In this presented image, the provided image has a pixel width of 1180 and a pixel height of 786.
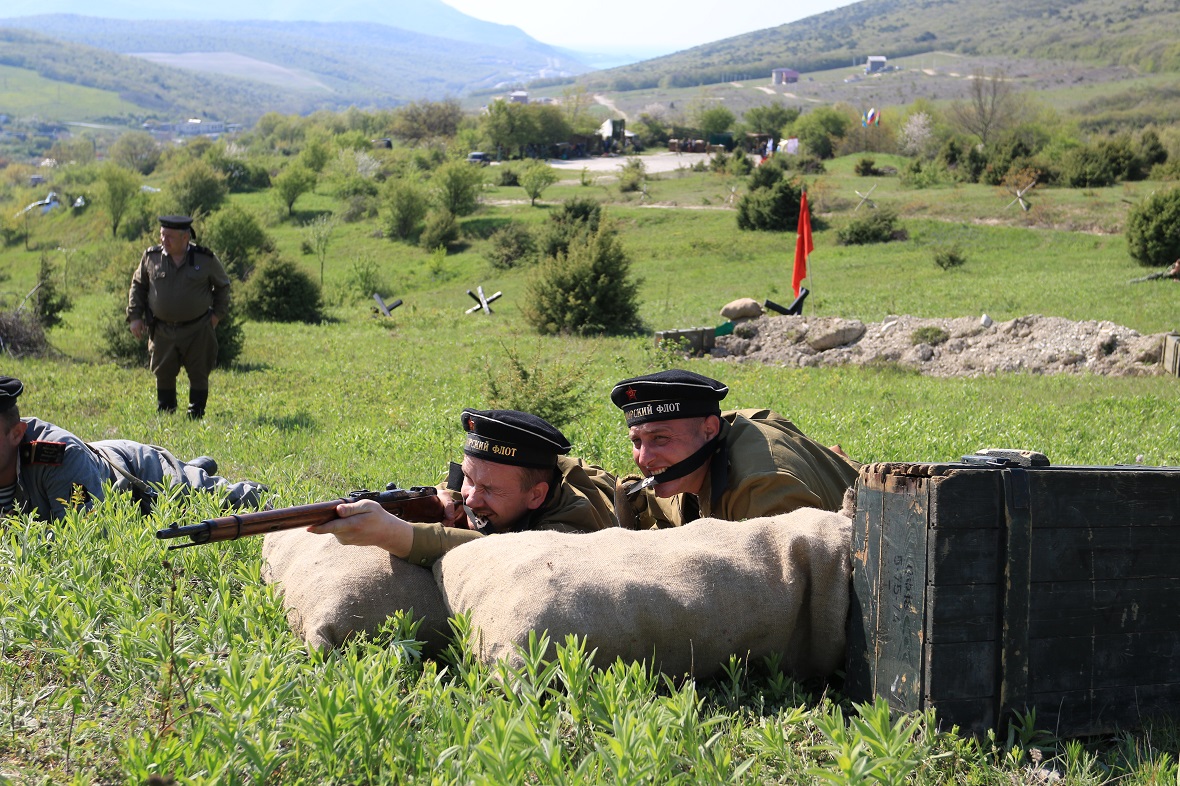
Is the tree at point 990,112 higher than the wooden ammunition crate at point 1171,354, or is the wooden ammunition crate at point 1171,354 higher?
the tree at point 990,112

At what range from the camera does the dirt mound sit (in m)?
14.8

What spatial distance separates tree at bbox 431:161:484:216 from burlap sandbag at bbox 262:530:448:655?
43.2m

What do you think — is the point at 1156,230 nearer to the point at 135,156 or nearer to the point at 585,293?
the point at 585,293

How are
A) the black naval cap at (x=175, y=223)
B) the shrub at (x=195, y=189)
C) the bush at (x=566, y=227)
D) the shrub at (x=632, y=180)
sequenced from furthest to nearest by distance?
the shrub at (x=195, y=189) < the shrub at (x=632, y=180) < the bush at (x=566, y=227) < the black naval cap at (x=175, y=223)

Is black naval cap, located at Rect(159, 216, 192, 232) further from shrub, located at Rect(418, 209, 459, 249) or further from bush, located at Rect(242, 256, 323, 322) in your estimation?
shrub, located at Rect(418, 209, 459, 249)

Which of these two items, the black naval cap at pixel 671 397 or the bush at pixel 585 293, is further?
the bush at pixel 585 293

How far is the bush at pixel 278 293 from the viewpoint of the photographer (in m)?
24.7

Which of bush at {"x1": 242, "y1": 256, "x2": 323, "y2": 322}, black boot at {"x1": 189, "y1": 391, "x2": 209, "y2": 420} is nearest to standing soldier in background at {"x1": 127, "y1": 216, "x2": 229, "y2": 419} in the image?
black boot at {"x1": 189, "y1": 391, "x2": 209, "y2": 420}

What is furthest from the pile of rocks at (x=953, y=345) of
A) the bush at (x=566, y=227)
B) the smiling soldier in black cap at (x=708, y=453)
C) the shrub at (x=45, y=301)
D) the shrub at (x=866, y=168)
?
the shrub at (x=866, y=168)

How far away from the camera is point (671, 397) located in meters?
4.39

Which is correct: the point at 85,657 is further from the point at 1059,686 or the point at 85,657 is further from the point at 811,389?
the point at 811,389

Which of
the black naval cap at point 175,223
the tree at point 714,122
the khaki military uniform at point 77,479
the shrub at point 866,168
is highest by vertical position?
the tree at point 714,122

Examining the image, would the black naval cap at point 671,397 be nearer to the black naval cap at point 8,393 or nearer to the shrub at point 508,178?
the black naval cap at point 8,393

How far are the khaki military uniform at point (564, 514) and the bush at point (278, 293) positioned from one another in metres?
21.1
